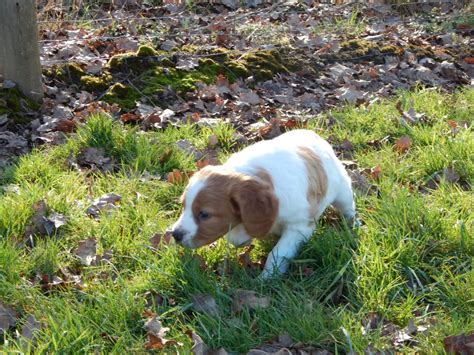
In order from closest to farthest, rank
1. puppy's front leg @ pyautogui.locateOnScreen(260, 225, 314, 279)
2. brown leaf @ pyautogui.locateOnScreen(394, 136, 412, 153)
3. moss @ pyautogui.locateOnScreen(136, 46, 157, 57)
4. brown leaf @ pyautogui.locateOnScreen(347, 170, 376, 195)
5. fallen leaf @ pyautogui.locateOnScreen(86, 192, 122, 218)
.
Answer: puppy's front leg @ pyautogui.locateOnScreen(260, 225, 314, 279), fallen leaf @ pyautogui.locateOnScreen(86, 192, 122, 218), brown leaf @ pyautogui.locateOnScreen(347, 170, 376, 195), brown leaf @ pyautogui.locateOnScreen(394, 136, 412, 153), moss @ pyautogui.locateOnScreen(136, 46, 157, 57)

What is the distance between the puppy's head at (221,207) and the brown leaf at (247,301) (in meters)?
0.35

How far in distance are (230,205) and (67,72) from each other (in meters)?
3.57

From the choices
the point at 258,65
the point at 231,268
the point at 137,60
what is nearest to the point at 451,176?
the point at 231,268

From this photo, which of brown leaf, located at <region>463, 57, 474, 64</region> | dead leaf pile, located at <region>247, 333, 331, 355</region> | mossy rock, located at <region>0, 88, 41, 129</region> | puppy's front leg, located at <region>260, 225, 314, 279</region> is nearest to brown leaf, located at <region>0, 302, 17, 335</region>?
dead leaf pile, located at <region>247, 333, 331, 355</region>

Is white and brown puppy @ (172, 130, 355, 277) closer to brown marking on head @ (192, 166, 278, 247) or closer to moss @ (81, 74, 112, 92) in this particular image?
brown marking on head @ (192, 166, 278, 247)

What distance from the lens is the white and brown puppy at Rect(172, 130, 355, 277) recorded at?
11.8 feet

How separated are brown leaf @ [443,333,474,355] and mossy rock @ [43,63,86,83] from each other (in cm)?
463

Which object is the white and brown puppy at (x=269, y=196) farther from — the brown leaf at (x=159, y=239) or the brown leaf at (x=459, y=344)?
the brown leaf at (x=459, y=344)

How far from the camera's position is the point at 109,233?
13.5ft

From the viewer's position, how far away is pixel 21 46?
582 centimetres

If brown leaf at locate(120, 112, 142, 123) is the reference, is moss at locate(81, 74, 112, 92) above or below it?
above

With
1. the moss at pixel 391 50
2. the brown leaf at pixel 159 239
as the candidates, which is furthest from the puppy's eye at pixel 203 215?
the moss at pixel 391 50

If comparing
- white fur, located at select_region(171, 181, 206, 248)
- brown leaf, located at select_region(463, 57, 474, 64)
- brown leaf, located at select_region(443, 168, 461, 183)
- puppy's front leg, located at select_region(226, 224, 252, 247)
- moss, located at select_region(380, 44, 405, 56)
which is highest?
white fur, located at select_region(171, 181, 206, 248)

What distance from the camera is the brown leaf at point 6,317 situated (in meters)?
3.31
